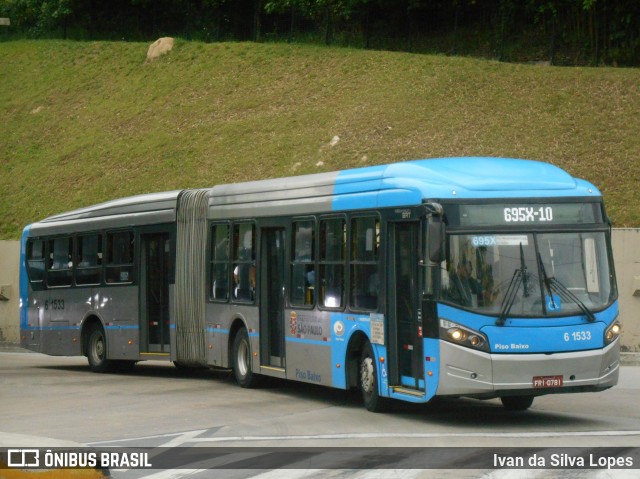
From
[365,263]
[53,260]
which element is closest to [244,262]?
[365,263]

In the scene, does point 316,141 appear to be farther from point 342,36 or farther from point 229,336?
point 229,336

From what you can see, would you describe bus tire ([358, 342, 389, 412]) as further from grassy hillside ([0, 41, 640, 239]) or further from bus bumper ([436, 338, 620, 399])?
grassy hillside ([0, 41, 640, 239])

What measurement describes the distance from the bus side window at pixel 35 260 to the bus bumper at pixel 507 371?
1491 centimetres

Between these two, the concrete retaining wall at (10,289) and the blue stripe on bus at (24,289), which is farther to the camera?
the concrete retaining wall at (10,289)

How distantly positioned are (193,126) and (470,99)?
1087cm

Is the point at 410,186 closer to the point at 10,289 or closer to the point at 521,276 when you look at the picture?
the point at 521,276

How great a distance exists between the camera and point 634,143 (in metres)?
34.9

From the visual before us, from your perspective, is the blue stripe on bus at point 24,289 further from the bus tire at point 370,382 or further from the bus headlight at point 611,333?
the bus headlight at point 611,333

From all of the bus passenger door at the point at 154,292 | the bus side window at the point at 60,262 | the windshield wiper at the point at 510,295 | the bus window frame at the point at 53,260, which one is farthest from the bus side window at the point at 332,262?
the bus side window at the point at 60,262

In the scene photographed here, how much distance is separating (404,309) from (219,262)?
6274 mm

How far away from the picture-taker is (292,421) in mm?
15461

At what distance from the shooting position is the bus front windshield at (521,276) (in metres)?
14.2

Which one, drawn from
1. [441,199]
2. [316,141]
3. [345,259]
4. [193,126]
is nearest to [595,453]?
[441,199]

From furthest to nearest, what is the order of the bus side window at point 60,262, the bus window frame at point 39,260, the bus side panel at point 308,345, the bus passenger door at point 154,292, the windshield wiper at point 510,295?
the bus window frame at point 39,260, the bus side window at point 60,262, the bus passenger door at point 154,292, the bus side panel at point 308,345, the windshield wiper at point 510,295
